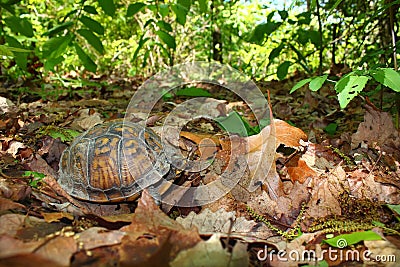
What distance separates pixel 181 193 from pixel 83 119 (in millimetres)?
1516

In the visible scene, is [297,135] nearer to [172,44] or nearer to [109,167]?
[109,167]

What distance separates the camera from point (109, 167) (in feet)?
7.47

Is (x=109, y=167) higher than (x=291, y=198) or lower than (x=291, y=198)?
higher

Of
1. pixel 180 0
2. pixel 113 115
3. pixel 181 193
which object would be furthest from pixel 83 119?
pixel 180 0

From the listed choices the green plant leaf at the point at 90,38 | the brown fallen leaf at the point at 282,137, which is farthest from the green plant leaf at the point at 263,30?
the brown fallen leaf at the point at 282,137

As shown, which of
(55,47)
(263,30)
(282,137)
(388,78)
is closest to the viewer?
(388,78)

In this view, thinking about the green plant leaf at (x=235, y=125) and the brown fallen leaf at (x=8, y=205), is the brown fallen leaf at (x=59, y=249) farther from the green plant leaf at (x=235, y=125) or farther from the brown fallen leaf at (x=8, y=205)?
the green plant leaf at (x=235, y=125)

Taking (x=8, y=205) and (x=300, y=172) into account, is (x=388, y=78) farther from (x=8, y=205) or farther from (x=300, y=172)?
(x=8, y=205)

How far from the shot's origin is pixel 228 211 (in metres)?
2.02

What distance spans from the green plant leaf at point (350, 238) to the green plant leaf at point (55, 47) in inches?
131

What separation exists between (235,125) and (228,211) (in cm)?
125

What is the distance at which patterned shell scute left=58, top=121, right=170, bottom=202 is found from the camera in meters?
2.24

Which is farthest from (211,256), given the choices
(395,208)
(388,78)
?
(388,78)

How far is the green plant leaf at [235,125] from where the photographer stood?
2987 millimetres
